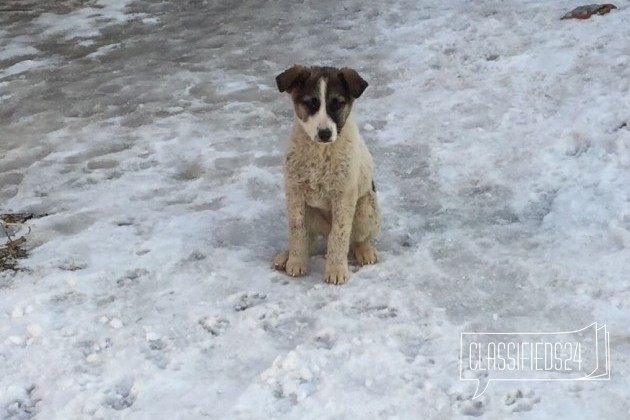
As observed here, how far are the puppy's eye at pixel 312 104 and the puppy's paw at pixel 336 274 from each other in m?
1.03

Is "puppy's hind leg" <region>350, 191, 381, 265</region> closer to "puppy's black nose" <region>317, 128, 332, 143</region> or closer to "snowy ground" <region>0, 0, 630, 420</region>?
"snowy ground" <region>0, 0, 630, 420</region>

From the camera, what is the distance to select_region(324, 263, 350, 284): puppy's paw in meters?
4.83

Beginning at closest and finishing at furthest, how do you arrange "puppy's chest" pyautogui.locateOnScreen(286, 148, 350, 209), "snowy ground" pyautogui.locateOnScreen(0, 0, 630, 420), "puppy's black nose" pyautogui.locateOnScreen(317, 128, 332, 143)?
"snowy ground" pyautogui.locateOnScreen(0, 0, 630, 420)
"puppy's black nose" pyautogui.locateOnScreen(317, 128, 332, 143)
"puppy's chest" pyautogui.locateOnScreen(286, 148, 350, 209)

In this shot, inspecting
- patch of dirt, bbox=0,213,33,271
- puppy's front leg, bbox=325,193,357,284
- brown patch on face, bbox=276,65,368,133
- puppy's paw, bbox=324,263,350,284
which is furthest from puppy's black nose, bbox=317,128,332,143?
patch of dirt, bbox=0,213,33,271

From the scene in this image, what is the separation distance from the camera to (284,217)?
584 cm

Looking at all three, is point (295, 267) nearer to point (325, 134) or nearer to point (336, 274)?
point (336, 274)

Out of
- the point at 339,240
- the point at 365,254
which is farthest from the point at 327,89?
the point at 365,254

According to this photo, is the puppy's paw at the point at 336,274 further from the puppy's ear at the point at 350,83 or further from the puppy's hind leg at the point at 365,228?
the puppy's ear at the point at 350,83

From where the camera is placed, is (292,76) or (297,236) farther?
(297,236)

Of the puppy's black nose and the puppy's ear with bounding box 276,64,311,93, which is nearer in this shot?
the puppy's black nose

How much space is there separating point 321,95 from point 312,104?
0.27 feet

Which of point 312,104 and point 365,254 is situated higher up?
point 312,104

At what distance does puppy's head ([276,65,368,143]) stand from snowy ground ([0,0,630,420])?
3.40 feet

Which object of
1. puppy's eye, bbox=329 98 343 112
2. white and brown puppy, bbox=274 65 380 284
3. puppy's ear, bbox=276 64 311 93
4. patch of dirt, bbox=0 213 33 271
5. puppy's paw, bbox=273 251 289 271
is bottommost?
puppy's paw, bbox=273 251 289 271
